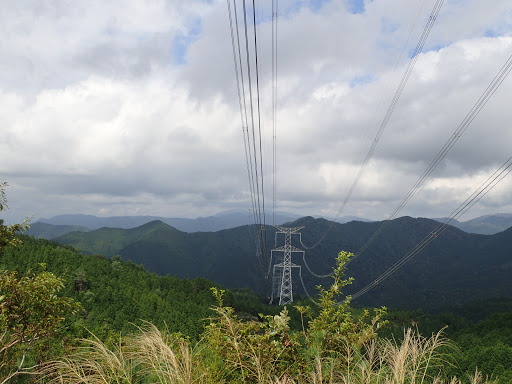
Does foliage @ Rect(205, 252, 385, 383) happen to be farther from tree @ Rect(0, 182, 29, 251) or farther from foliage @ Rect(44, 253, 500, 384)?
tree @ Rect(0, 182, 29, 251)

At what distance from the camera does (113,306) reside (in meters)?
57.9

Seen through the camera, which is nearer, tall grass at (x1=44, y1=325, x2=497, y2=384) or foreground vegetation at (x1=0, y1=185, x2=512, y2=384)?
tall grass at (x1=44, y1=325, x2=497, y2=384)

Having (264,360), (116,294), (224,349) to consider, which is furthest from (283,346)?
(116,294)

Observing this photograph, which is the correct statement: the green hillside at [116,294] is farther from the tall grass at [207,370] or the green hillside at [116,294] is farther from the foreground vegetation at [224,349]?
the tall grass at [207,370]

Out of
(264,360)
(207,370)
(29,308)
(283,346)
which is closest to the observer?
(207,370)

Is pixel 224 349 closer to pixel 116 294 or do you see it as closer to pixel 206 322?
pixel 206 322

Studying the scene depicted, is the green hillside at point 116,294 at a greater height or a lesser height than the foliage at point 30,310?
lesser

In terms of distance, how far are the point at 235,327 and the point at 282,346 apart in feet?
2.64

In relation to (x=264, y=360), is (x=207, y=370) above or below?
below

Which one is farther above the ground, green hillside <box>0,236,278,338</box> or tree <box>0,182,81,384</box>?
tree <box>0,182,81,384</box>

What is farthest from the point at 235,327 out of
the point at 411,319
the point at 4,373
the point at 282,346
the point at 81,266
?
the point at 411,319

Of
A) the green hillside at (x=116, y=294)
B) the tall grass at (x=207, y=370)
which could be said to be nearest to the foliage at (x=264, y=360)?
the tall grass at (x=207, y=370)

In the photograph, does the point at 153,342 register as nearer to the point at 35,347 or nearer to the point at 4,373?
the point at 4,373

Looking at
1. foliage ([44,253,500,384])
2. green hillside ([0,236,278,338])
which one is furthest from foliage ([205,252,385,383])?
green hillside ([0,236,278,338])
